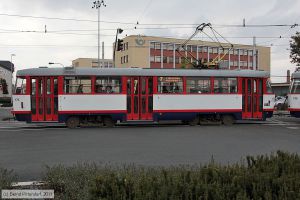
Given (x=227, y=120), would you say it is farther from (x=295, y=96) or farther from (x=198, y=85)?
(x=295, y=96)

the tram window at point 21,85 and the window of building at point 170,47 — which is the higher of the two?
the window of building at point 170,47

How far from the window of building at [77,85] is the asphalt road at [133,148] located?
3.44 metres

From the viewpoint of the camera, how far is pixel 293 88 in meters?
23.6

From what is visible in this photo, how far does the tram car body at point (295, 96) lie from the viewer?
2316 cm

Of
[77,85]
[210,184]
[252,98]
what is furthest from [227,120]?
[210,184]

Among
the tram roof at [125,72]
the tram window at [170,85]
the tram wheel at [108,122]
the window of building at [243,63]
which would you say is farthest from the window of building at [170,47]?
the tram wheel at [108,122]

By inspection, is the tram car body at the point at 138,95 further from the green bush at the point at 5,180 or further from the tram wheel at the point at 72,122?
the green bush at the point at 5,180

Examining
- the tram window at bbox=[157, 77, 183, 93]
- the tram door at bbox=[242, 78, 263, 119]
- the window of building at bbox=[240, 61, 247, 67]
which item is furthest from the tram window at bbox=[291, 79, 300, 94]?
the window of building at bbox=[240, 61, 247, 67]

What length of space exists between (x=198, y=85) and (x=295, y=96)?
6.38 meters

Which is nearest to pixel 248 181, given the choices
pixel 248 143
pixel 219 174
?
pixel 219 174

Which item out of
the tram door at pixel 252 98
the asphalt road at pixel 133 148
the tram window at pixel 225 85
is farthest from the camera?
the tram door at pixel 252 98

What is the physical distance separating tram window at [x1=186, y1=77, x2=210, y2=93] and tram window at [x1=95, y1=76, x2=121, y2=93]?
393 cm

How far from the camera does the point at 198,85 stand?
70.6 feet

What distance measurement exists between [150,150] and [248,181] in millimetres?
7676
